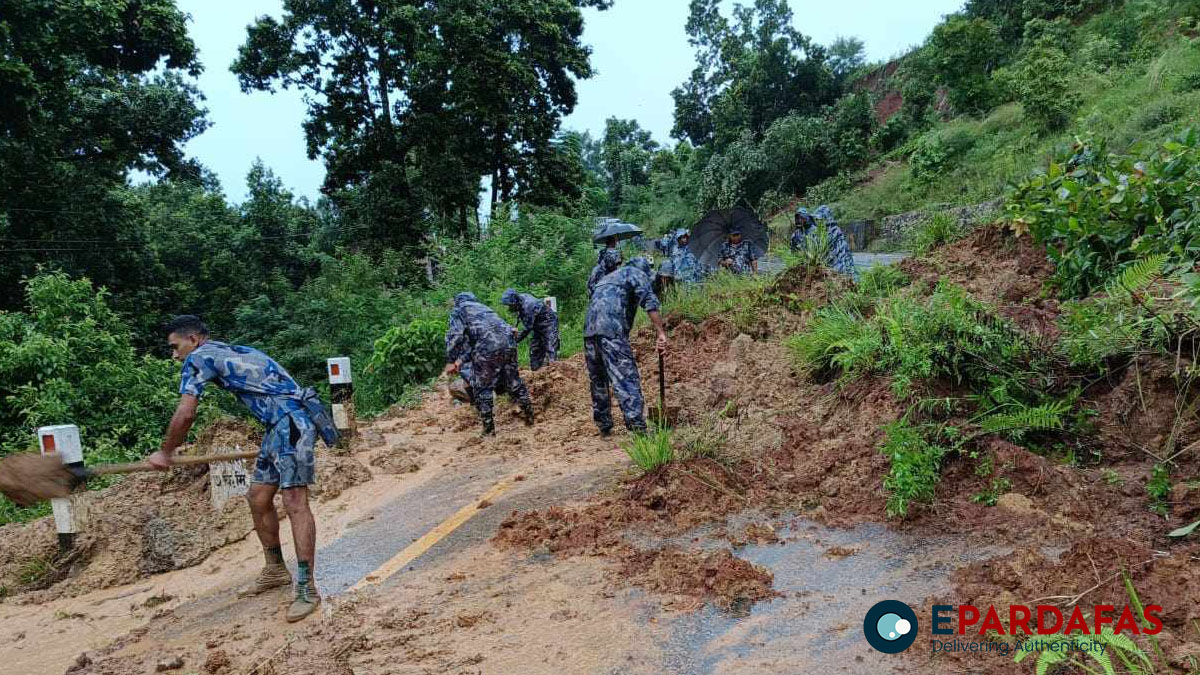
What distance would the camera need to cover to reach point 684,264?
13078 millimetres

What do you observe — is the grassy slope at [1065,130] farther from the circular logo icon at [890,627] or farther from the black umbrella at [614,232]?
the circular logo icon at [890,627]

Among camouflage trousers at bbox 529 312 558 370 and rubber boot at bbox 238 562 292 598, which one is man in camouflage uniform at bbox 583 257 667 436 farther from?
rubber boot at bbox 238 562 292 598

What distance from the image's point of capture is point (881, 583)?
331 cm

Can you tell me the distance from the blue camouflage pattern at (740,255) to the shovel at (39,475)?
8.84 meters

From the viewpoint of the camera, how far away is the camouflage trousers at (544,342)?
9578 mm

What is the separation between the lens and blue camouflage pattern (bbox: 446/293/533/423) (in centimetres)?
750

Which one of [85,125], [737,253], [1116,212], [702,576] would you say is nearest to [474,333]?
[702,576]

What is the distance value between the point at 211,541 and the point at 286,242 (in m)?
24.3

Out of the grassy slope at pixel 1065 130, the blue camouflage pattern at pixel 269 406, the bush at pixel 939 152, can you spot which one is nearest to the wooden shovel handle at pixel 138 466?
the blue camouflage pattern at pixel 269 406

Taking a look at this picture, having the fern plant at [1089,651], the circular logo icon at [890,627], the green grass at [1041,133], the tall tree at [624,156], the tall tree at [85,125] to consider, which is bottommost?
the circular logo icon at [890,627]

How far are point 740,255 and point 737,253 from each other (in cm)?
6

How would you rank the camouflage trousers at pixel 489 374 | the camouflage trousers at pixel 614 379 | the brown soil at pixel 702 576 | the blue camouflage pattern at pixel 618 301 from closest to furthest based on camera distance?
the brown soil at pixel 702 576 → the camouflage trousers at pixel 614 379 → the blue camouflage pattern at pixel 618 301 → the camouflage trousers at pixel 489 374

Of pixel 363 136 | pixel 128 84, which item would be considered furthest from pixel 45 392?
pixel 363 136

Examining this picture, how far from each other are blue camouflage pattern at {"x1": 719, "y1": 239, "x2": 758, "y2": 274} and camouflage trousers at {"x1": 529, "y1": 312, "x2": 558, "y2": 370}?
372 cm
